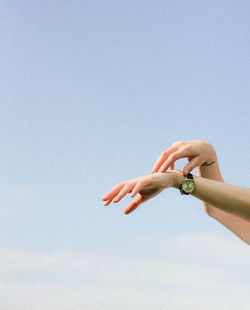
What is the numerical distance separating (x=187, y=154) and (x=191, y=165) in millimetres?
163

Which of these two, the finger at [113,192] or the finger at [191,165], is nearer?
the finger at [113,192]

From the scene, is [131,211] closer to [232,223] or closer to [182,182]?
[182,182]

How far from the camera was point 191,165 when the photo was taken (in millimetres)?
6645

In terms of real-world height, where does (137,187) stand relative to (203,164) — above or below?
below

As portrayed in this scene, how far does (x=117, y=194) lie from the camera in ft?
18.7

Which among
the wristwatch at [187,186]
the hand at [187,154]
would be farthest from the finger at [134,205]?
the wristwatch at [187,186]

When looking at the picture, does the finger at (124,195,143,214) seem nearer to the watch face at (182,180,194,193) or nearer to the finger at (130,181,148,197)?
the finger at (130,181,148,197)

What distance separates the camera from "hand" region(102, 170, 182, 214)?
564cm

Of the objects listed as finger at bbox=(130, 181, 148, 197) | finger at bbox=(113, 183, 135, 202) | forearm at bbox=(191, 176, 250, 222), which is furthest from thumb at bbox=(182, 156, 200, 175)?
finger at bbox=(113, 183, 135, 202)

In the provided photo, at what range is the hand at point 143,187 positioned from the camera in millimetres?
5641

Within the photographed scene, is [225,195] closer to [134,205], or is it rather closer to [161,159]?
[161,159]

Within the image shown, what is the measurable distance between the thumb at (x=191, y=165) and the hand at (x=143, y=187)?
0.13m

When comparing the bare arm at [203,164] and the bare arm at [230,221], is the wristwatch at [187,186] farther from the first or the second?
the bare arm at [230,221]

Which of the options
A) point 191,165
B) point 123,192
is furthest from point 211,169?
point 123,192
